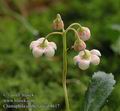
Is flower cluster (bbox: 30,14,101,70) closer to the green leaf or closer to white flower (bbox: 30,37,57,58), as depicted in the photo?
white flower (bbox: 30,37,57,58)

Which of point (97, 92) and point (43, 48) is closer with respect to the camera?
point (43, 48)

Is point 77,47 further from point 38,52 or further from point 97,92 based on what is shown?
point 97,92

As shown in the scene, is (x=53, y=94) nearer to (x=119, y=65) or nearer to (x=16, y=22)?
(x=119, y=65)

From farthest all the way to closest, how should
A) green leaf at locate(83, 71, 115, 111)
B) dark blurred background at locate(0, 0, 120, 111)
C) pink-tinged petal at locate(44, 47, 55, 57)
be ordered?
dark blurred background at locate(0, 0, 120, 111) → green leaf at locate(83, 71, 115, 111) → pink-tinged petal at locate(44, 47, 55, 57)

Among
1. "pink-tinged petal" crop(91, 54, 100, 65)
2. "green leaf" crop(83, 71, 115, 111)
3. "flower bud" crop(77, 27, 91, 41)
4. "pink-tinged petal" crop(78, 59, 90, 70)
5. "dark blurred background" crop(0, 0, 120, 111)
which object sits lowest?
"green leaf" crop(83, 71, 115, 111)

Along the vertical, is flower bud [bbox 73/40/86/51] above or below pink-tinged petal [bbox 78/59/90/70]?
above

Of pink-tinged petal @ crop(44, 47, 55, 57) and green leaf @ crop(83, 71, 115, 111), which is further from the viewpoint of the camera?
green leaf @ crop(83, 71, 115, 111)

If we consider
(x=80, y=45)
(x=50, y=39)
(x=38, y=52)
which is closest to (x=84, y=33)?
(x=80, y=45)

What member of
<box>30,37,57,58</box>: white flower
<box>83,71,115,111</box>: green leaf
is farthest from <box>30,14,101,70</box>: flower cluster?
<box>83,71,115,111</box>: green leaf
